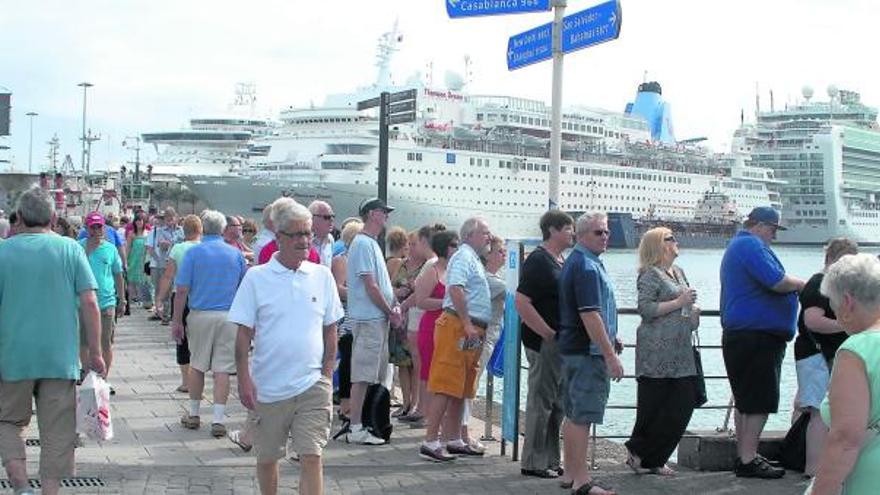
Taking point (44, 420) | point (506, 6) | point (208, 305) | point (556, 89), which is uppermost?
point (506, 6)

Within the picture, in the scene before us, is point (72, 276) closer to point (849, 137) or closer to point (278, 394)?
point (278, 394)

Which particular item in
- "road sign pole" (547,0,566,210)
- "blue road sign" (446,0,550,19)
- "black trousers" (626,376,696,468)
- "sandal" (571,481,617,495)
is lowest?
"sandal" (571,481,617,495)

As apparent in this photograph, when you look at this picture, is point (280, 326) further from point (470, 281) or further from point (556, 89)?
point (556, 89)

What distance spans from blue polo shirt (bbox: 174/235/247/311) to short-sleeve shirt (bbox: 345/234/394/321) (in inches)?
37.8

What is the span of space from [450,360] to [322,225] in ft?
4.31

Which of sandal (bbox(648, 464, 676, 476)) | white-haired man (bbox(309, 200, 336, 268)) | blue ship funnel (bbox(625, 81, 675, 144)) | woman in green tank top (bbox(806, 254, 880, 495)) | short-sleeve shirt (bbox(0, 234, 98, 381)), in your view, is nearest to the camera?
woman in green tank top (bbox(806, 254, 880, 495))

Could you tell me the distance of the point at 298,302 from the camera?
5.09m

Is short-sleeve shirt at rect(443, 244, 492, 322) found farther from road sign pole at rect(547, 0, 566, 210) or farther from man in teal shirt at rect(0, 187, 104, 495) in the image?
man in teal shirt at rect(0, 187, 104, 495)

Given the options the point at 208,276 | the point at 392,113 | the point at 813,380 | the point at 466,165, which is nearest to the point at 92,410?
the point at 208,276

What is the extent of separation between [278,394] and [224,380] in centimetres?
313

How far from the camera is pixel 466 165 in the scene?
65.8 metres

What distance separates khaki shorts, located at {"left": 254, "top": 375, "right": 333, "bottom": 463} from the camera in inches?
199

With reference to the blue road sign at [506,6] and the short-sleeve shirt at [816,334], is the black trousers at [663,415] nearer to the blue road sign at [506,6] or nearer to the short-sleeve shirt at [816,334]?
the short-sleeve shirt at [816,334]

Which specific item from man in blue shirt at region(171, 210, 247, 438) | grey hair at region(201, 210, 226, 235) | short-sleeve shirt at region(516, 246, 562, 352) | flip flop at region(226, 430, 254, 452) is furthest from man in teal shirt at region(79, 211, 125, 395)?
short-sleeve shirt at region(516, 246, 562, 352)
